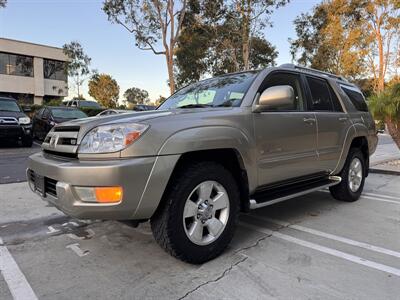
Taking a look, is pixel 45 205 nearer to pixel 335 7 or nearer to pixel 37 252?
pixel 37 252

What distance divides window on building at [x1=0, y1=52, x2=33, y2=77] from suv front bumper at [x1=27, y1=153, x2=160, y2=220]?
37.4 meters

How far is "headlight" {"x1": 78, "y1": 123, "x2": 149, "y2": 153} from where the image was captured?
2.56 meters

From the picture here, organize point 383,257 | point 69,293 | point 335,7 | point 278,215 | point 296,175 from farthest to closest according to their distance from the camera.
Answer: point 335,7, point 278,215, point 296,175, point 383,257, point 69,293

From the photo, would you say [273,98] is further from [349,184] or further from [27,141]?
[27,141]

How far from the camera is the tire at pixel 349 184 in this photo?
4938 mm

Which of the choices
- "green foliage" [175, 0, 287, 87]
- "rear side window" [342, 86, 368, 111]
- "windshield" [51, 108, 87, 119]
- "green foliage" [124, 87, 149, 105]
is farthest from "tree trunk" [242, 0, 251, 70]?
"green foliage" [124, 87, 149, 105]

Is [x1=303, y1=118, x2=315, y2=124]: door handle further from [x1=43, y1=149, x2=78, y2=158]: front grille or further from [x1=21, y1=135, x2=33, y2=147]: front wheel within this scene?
[x1=21, y1=135, x2=33, y2=147]: front wheel

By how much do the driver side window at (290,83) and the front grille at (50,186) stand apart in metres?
2.25

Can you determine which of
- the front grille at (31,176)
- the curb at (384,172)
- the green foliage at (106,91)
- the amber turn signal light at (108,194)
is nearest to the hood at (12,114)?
the front grille at (31,176)

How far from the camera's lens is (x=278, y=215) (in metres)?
4.41

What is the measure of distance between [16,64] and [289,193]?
38.4 metres

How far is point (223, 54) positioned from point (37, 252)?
80.0 feet

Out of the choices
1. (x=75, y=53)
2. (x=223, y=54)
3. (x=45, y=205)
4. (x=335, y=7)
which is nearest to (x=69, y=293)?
(x=45, y=205)

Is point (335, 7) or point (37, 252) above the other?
point (335, 7)
